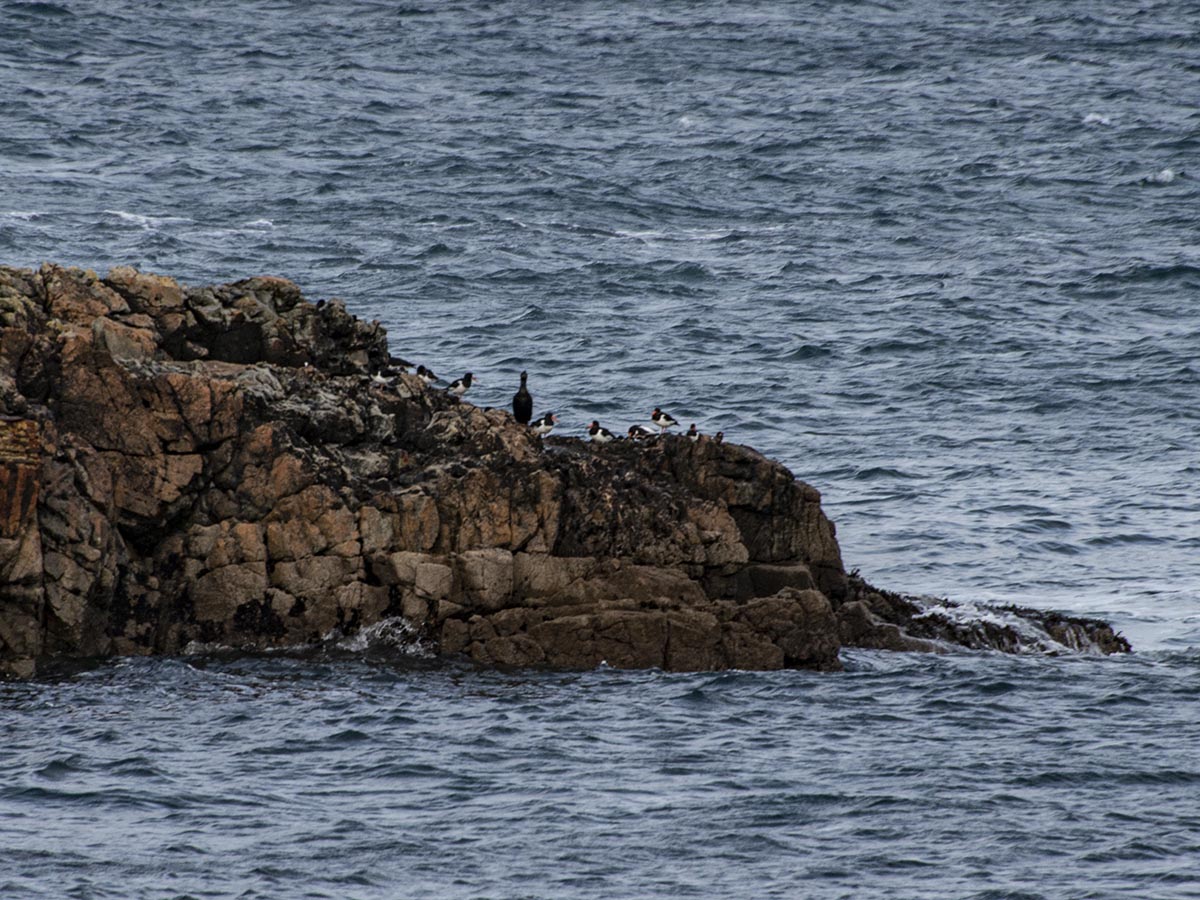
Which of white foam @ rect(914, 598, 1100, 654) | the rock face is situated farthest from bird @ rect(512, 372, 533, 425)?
white foam @ rect(914, 598, 1100, 654)

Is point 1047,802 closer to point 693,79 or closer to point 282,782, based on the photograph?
point 282,782

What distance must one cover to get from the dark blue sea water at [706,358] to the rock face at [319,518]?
930 millimetres

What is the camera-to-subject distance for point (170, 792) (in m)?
29.3

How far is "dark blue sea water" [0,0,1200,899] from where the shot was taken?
2858 cm

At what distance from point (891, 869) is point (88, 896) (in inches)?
420

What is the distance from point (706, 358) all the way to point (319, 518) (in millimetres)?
29697

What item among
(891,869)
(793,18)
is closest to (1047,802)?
(891,869)

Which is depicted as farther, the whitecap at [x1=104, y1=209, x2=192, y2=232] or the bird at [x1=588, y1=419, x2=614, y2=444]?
the whitecap at [x1=104, y1=209, x2=192, y2=232]

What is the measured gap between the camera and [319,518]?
3456 centimetres

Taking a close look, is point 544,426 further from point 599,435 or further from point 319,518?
point 319,518

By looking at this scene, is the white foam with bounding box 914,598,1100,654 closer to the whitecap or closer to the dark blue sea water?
the dark blue sea water

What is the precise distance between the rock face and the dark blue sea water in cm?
93

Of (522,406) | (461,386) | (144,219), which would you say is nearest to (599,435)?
(522,406)

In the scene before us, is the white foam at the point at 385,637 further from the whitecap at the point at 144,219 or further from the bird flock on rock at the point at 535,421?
the whitecap at the point at 144,219
